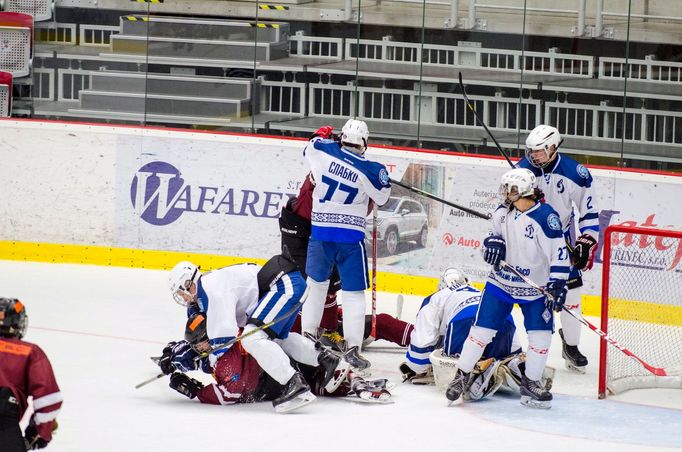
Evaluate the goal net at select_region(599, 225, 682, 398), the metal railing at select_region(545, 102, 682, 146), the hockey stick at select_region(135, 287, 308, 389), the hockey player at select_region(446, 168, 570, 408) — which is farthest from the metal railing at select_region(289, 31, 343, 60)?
the hockey stick at select_region(135, 287, 308, 389)

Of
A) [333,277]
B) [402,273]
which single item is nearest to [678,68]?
[402,273]

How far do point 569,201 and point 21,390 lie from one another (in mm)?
3712

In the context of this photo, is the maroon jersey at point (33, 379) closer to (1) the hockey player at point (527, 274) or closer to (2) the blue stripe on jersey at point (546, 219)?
(1) the hockey player at point (527, 274)

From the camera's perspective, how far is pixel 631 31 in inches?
357

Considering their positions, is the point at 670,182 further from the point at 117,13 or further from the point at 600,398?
the point at 117,13

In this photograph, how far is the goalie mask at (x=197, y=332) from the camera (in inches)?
235

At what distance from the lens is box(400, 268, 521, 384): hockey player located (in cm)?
659

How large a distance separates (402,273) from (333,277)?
1800mm

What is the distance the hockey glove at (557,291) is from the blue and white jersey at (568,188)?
3.07 feet

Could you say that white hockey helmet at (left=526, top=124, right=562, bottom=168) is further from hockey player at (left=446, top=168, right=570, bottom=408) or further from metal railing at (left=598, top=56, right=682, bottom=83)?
metal railing at (left=598, top=56, right=682, bottom=83)

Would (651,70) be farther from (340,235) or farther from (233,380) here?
(233,380)

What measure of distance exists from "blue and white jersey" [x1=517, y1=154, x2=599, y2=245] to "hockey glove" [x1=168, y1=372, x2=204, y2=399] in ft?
6.80

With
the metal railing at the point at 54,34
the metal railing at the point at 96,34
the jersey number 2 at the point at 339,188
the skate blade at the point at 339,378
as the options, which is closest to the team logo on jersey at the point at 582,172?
the jersey number 2 at the point at 339,188

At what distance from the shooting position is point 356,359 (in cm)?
687
